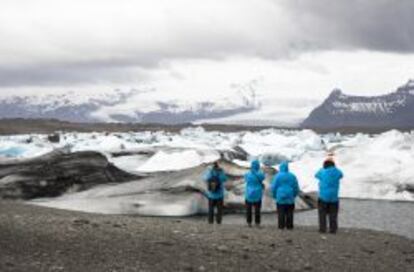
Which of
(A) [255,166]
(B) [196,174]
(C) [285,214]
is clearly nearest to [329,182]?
(C) [285,214]

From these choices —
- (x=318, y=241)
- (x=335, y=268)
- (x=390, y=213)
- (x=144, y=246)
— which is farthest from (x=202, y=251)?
(x=390, y=213)

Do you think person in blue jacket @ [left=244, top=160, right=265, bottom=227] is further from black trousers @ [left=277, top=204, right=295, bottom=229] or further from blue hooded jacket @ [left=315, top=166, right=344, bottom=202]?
blue hooded jacket @ [left=315, top=166, right=344, bottom=202]

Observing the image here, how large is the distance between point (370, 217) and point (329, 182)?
7.18m

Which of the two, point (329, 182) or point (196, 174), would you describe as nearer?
point (329, 182)

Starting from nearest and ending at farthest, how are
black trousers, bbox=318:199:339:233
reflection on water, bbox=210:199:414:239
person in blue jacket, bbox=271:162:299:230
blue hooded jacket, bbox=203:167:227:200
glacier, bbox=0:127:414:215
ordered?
person in blue jacket, bbox=271:162:299:230 → black trousers, bbox=318:199:339:233 → blue hooded jacket, bbox=203:167:227:200 → reflection on water, bbox=210:199:414:239 → glacier, bbox=0:127:414:215

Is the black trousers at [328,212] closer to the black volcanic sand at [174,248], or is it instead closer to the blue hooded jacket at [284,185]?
the black volcanic sand at [174,248]

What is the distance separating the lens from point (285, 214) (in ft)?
50.9

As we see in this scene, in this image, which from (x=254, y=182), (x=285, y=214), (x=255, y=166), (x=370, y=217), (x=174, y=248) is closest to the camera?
(x=174, y=248)

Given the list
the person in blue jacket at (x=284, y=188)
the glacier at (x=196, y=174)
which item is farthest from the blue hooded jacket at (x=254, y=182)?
the glacier at (x=196, y=174)

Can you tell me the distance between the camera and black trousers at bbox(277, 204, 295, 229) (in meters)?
15.2

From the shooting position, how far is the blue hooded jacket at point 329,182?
14.5 meters

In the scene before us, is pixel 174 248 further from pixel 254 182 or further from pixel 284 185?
pixel 254 182

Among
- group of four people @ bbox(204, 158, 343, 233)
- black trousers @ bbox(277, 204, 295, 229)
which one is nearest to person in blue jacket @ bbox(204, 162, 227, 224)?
group of four people @ bbox(204, 158, 343, 233)

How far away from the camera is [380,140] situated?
33.2 meters
